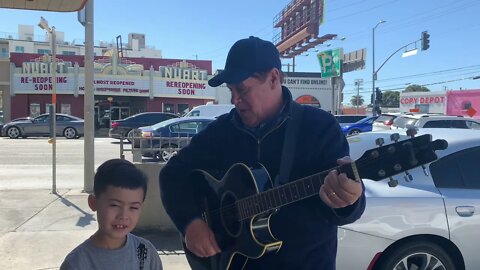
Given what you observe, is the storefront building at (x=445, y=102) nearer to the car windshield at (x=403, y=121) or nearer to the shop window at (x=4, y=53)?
the car windshield at (x=403, y=121)

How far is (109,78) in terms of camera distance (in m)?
30.8

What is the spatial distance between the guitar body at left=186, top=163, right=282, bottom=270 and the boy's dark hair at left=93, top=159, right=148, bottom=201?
0.43 metres

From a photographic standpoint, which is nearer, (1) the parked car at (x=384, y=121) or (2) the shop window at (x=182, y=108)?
(1) the parked car at (x=384, y=121)

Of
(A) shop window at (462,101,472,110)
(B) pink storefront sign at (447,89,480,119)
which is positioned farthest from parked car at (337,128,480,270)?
(A) shop window at (462,101,472,110)

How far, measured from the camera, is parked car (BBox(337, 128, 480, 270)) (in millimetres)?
3561

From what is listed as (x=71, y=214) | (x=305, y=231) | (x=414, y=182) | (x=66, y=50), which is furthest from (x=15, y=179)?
(x=66, y=50)

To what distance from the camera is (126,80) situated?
31.2 m

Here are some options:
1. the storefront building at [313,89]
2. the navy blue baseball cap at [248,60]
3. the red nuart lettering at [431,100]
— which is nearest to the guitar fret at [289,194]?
the navy blue baseball cap at [248,60]

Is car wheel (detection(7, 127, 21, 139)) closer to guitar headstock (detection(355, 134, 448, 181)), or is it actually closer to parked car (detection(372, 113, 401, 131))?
parked car (detection(372, 113, 401, 131))

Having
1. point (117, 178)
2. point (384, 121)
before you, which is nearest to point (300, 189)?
point (117, 178)

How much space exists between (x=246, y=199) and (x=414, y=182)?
7.21 ft

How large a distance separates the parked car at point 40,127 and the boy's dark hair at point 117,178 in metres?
23.1

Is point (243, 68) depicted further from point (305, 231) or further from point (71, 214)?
point (71, 214)

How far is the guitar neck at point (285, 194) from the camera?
6.08 feet
